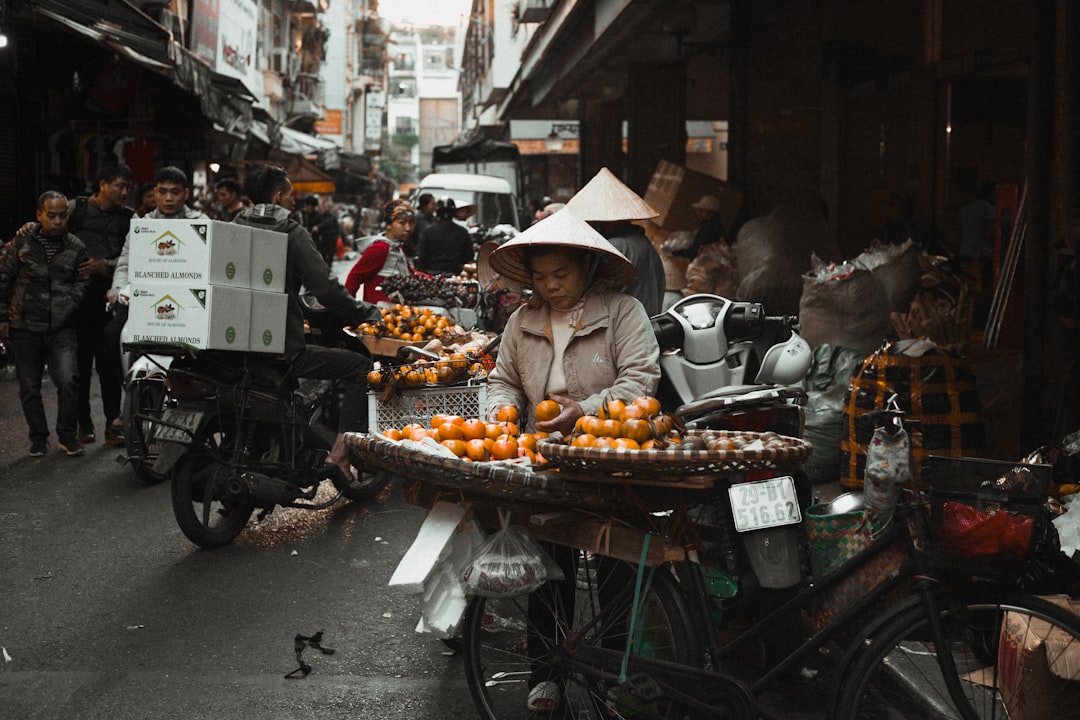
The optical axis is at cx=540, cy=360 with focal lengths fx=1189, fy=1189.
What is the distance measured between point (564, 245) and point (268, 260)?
8.94 feet

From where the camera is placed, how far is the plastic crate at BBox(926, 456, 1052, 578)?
3.07 m

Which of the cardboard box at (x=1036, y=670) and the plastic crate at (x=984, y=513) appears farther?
the cardboard box at (x=1036, y=670)

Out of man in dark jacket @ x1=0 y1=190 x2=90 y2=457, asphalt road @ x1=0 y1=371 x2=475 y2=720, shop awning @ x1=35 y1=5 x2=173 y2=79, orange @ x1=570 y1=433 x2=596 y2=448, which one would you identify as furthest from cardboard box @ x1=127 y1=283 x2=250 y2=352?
shop awning @ x1=35 y1=5 x2=173 y2=79

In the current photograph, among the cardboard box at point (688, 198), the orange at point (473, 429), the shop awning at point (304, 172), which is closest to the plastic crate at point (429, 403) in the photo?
the orange at point (473, 429)

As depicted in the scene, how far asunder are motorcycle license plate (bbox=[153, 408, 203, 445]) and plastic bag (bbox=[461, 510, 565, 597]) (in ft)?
9.70

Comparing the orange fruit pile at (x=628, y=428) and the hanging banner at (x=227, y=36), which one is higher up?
the hanging banner at (x=227, y=36)

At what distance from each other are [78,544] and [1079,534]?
5235 millimetres

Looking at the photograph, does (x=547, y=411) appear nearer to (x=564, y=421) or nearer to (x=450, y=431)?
(x=564, y=421)

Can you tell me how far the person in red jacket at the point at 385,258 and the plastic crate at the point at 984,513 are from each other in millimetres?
6553

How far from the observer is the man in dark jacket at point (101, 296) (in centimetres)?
959

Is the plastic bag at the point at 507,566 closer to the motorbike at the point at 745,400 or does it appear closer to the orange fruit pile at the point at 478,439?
the orange fruit pile at the point at 478,439

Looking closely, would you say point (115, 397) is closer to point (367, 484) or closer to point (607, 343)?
point (367, 484)

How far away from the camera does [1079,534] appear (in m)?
4.52

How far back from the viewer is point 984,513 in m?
3.09
